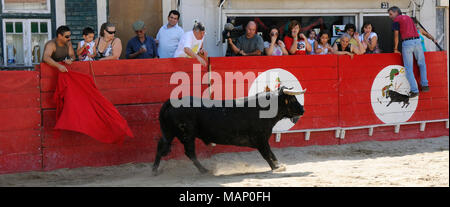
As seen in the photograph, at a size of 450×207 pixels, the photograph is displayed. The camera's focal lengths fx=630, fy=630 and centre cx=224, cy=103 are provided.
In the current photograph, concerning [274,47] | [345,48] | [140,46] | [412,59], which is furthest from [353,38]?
[140,46]

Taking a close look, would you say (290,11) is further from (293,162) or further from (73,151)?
(73,151)

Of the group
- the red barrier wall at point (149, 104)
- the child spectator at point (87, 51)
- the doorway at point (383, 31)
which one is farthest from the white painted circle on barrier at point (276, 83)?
the doorway at point (383, 31)

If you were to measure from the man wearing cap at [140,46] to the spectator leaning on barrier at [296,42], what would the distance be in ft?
7.44

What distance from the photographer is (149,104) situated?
9094 mm

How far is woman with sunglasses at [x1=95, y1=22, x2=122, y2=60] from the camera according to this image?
908cm

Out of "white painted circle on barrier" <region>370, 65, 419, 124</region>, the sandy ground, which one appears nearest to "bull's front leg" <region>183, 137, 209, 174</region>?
the sandy ground

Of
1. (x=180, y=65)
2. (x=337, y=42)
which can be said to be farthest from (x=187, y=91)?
(x=337, y=42)

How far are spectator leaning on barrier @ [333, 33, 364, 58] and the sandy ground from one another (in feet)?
5.14

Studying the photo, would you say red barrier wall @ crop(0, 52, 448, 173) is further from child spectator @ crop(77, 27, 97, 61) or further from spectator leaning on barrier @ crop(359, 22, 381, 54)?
child spectator @ crop(77, 27, 97, 61)

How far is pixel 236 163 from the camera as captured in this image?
9117 millimetres

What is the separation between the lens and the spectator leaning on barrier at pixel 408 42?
421 inches

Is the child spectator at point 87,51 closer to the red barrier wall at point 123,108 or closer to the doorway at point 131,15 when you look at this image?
the red barrier wall at point 123,108

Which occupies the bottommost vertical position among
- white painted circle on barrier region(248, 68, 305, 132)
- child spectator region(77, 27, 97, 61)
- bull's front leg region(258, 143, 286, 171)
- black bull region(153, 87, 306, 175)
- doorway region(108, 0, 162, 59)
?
bull's front leg region(258, 143, 286, 171)

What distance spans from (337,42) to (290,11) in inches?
55.0
